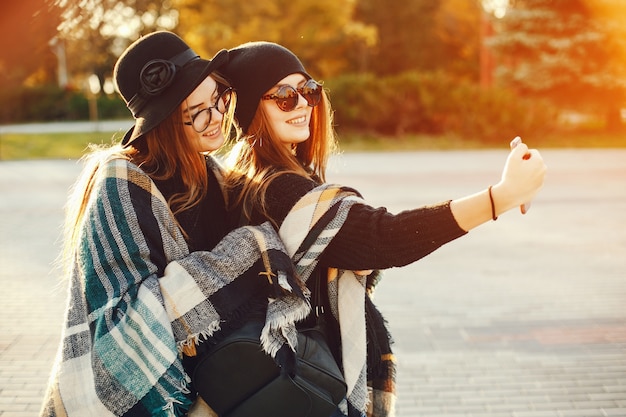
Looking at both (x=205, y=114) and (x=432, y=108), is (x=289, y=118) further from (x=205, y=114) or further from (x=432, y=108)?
(x=432, y=108)

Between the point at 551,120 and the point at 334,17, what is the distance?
7827mm

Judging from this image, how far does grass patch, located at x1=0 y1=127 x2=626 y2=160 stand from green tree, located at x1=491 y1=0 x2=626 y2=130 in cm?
134

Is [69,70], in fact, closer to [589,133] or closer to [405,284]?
[589,133]

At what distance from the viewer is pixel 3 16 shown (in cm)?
126

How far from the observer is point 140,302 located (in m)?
1.80

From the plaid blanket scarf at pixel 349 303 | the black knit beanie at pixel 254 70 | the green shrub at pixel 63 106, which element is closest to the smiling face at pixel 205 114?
the black knit beanie at pixel 254 70

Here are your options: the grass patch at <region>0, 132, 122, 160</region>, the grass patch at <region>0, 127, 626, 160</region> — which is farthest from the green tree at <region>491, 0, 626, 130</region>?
the grass patch at <region>0, 132, 122, 160</region>

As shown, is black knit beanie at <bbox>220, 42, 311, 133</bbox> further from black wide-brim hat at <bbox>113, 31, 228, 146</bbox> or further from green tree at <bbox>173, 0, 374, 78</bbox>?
green tree at <bbox>173, 0, 374, 78</bbox>

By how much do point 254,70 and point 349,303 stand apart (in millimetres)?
828

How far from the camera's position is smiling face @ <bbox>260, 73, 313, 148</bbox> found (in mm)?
2252

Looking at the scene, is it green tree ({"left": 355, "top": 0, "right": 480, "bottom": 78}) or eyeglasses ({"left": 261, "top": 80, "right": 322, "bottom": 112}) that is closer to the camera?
eyeglasses ({"left": 261, "top": 80, "right": 322, "bottom": 112})

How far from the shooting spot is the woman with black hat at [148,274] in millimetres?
1819

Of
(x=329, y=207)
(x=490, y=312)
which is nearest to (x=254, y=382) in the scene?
(x=329, y=207)

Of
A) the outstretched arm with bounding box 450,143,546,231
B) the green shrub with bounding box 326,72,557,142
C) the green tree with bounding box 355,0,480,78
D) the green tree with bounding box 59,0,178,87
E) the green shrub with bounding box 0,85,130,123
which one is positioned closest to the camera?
the green tree with bounding box 59,0,178,87
